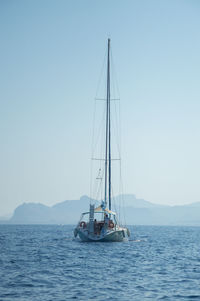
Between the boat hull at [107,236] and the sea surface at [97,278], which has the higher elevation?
the boat hull at [107,236]

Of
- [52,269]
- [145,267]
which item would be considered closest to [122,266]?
[145,267]

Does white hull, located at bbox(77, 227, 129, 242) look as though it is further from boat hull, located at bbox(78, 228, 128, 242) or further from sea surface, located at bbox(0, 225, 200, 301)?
sea surface, located at bbox(0, 225, 200, 301)

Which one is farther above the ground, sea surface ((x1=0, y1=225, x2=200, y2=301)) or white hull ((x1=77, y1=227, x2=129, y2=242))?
white hull ((x1=77, y1=227, x2=129, y2=242))

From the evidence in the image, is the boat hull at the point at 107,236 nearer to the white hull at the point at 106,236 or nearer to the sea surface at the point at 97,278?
the white hull at the point at 106,236

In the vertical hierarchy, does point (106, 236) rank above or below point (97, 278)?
above

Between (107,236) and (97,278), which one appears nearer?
(97,278)

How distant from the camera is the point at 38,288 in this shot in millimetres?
21891

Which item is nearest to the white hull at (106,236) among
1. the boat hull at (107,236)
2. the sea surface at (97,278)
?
the boat hull at (107,236)

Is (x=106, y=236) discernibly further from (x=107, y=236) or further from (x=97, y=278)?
(x=97, y=278)

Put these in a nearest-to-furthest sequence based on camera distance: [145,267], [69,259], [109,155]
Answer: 1. [145,267]
2. [69,259]
3. [109,155]

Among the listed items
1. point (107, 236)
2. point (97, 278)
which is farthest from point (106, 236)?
point (97, 278)

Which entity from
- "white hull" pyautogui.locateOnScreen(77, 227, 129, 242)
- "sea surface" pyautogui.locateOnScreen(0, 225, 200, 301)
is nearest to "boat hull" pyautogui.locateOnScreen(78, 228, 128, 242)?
"white hull" pyautogui.locateOnScreen(77, 227, 129, 242)

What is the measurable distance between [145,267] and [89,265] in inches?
167

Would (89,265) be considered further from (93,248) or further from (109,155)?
(109,155)
